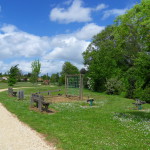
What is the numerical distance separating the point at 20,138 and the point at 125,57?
3836cm

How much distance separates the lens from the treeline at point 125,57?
40.1ft

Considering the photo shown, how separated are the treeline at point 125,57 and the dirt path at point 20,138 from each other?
23.9ft

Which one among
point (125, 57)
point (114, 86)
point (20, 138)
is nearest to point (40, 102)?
point (20, 138)

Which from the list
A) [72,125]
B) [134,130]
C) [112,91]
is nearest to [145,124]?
[134,130]

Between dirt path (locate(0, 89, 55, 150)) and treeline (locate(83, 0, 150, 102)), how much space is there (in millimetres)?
7279

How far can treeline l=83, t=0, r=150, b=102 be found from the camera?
40.1 feet

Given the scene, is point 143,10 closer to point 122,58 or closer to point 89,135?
point 89,135

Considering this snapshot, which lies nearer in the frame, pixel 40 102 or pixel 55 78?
pixel 40 102

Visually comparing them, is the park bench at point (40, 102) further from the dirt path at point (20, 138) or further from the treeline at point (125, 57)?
the treeline at point (125, 57)

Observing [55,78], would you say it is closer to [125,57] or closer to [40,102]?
[125,57]

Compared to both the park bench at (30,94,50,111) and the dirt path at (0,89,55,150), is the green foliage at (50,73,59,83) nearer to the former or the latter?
the park bench at (30,94,50,111)

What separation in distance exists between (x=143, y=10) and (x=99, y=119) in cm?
686

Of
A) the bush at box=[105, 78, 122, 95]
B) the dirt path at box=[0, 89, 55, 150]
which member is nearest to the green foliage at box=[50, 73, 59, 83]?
the bush at box=[105, 78, 122, 95]

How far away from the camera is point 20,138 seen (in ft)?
23.3
